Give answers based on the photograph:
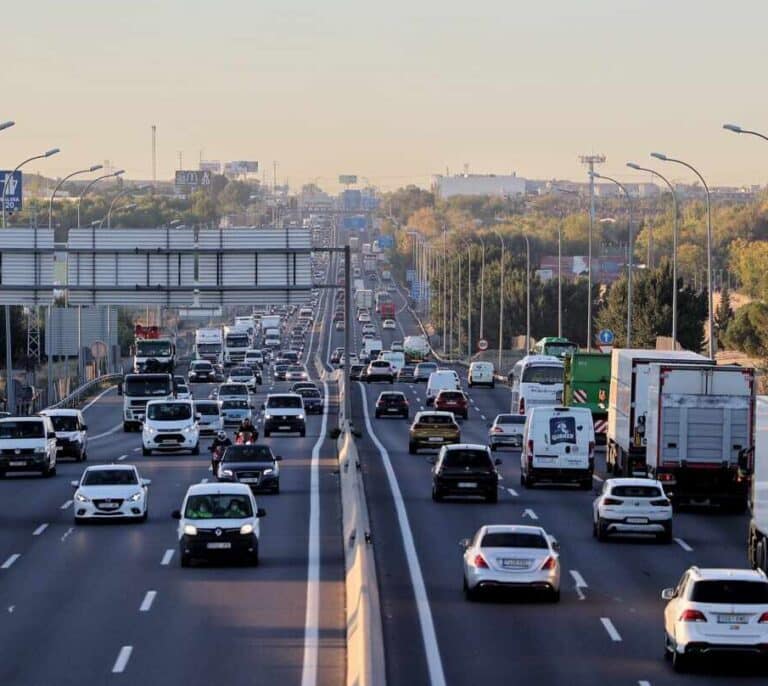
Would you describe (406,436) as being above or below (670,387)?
below

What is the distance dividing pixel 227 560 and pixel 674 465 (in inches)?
581

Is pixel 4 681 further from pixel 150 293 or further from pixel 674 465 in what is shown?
pixel 150 293

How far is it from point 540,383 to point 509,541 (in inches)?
2008

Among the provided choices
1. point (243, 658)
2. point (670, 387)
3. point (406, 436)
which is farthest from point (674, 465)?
point (406, 436)

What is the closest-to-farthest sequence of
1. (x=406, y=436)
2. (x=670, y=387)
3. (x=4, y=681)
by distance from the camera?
(x=4, y=681)
(x=670, y=387)
(x=406, y=436)

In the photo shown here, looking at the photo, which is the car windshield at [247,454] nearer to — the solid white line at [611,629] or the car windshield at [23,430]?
the car windshield at [23,430]

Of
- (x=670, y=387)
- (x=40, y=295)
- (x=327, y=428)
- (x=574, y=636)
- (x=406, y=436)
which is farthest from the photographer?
(x=327, y=428)

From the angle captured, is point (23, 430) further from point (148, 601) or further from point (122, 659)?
point (122, 659)

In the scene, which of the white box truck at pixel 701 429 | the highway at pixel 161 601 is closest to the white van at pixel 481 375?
the highway at pixel 161 601

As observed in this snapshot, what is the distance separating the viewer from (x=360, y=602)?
27.1 m

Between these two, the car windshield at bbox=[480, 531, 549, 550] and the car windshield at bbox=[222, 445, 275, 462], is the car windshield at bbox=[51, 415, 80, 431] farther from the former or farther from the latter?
the car windshield at bbox=[480, 531, 549, 550]

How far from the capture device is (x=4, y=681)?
24.8 m

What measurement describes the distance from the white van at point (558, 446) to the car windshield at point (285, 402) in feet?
87.6

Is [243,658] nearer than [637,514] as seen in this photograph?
Yes
